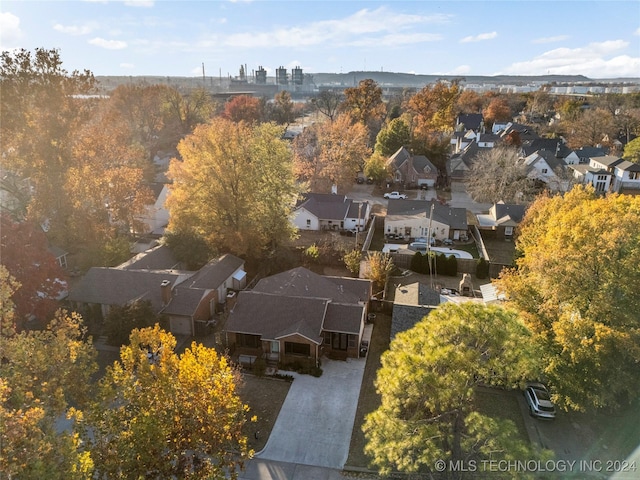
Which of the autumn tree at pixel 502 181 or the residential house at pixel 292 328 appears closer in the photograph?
the residential house at pixel 292 328

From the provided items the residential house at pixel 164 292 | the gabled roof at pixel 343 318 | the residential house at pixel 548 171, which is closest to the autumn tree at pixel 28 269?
the residential house at pixel 164 292

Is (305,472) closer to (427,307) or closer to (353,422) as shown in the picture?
(353,422)

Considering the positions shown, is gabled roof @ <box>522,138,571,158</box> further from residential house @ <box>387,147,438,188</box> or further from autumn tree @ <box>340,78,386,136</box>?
autumn tree @ <box>340,78,386,136</box>

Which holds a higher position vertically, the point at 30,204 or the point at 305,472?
the point at 30,204

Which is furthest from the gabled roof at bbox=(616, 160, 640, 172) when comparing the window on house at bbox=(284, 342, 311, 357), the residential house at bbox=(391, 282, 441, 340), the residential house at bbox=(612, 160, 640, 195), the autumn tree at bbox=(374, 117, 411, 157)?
the window on house at bbox=(284, 342, 311, 357)

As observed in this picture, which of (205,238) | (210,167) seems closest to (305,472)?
(205,238)

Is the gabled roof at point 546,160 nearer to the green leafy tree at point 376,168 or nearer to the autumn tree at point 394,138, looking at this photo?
the autumn tree at point 394,138
